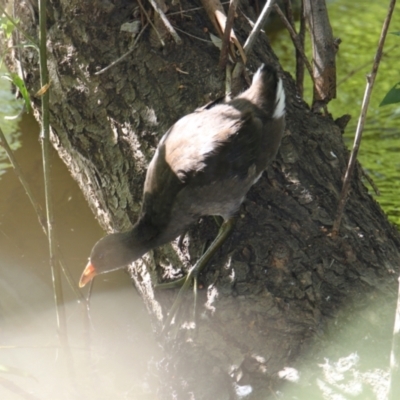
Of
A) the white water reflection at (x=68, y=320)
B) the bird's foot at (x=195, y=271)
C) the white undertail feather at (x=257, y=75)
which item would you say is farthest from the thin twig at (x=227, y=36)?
the white water reflection at (x=68, y=320)

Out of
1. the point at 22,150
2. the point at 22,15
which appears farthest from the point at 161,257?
the point at 22,150

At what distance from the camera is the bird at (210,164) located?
2.51m

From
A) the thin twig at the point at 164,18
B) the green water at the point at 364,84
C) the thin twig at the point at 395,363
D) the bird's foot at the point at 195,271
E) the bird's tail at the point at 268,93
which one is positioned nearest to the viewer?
the thin twig at the point at 395,363

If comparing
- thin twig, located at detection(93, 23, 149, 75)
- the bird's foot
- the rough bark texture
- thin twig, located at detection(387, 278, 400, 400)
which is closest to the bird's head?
the rough bark texture

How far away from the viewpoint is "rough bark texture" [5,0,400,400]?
225 centimetres

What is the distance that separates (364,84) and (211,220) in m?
3.14

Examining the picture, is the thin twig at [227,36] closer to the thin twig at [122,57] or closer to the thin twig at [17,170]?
the thin twig at [122,57]

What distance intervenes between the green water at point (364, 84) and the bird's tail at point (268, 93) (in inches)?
41.2

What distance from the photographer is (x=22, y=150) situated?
4.65 meters

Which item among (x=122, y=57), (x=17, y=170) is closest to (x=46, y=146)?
(x=17, y=170)

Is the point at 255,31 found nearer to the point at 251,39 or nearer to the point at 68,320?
the point at 251,39

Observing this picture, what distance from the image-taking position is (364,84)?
5355 mm

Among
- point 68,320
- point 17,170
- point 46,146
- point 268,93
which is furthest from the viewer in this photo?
point 68,320

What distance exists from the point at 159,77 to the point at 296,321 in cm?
126
